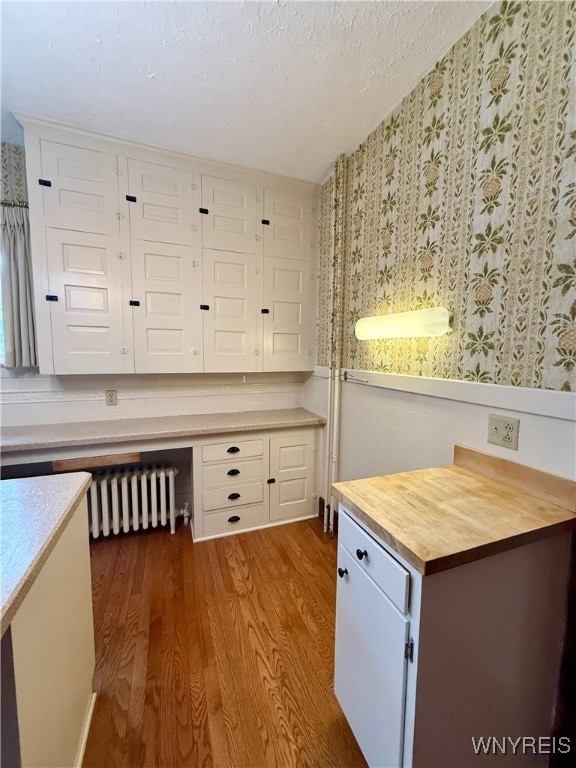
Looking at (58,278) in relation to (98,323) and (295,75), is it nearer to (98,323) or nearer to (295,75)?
(98,323)

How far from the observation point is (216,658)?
1358 millimetres

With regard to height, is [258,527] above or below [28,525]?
below

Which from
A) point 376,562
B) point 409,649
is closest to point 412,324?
point 376,562

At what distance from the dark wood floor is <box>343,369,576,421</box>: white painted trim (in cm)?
127

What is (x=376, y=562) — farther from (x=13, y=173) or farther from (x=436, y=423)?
(x=13, y=173)

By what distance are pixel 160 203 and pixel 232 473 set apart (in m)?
2.01

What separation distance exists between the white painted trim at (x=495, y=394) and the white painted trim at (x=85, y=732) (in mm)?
1841

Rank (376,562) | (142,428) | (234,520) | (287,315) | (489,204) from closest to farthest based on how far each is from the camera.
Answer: (376,562)
(489,204)
(142,428)
(234,520)
(287,315)

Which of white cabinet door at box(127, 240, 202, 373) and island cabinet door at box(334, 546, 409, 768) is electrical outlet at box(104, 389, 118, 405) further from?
island cabinet door at box(334, 546, 409, 768)

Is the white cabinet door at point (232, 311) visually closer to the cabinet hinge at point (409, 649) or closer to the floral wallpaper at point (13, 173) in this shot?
the floral wallpaper at point (13, 173)

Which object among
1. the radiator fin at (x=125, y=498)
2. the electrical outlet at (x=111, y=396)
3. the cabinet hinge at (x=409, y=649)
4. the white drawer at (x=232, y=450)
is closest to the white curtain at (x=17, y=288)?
the electrical outlet at (x=111, y=396)

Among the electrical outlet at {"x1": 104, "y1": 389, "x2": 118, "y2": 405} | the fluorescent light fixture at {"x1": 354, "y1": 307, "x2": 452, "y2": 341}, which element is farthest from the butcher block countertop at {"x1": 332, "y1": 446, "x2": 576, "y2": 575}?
the electrical outlet at {"x1": 104, "y1": 389, "x2": 118, "y2": 405}

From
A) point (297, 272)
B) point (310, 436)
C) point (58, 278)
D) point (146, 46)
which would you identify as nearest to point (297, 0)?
point (146, 46)

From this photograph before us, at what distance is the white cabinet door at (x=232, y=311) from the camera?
7.60 feet
